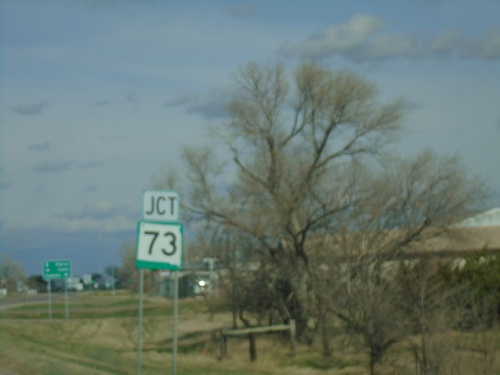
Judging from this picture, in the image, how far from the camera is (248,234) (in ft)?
125

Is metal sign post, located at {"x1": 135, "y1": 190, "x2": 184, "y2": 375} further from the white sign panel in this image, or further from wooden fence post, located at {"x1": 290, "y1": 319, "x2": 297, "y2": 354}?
wooden fence post, located at {"x1": 290, "y1": 319, "x2": 297, "y2": 354}

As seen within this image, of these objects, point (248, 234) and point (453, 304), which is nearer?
point (453, 304)

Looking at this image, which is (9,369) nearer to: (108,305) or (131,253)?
(108,305)

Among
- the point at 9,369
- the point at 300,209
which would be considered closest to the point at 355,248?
the point at 300,209

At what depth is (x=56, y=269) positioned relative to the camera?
144 feet

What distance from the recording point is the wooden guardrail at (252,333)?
3383 centimetres

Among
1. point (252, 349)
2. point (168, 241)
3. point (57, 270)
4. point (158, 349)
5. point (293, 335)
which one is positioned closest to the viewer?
point (168, 241)

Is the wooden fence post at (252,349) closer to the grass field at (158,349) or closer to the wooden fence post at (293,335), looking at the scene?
the grass field at (158,349)

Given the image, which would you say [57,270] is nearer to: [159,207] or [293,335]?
[293,335]

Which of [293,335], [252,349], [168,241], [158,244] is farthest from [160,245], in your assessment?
[293,335]

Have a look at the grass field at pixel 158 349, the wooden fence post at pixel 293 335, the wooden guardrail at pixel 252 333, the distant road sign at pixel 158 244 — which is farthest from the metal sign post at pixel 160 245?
the wooden fence post at pixel 293 335

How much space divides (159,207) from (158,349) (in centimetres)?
2580

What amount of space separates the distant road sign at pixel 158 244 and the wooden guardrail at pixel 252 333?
2015 centimetres

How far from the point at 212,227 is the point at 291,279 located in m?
4.71
